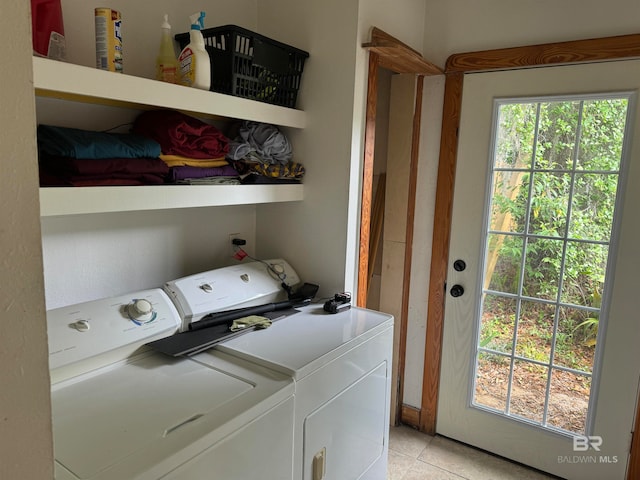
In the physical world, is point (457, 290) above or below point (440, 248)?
below

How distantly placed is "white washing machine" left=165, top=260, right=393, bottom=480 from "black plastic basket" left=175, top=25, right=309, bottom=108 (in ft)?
2.36

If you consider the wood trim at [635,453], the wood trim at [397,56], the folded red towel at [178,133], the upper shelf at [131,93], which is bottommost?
the wood trim at [635,453]

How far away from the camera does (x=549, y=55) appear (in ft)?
6.82

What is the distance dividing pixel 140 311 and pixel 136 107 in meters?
0.73

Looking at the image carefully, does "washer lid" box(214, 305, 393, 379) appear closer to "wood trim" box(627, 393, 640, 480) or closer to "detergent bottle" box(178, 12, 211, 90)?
"detergent bottle" box(178, 12, 211, 90)

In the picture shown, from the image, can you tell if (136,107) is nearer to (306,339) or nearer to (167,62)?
A: (167,62)

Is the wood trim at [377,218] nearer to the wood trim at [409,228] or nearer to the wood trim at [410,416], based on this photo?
the wood trim at [409,228]

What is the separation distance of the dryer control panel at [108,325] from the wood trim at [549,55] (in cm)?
183

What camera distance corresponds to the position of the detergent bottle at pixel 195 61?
151 cm

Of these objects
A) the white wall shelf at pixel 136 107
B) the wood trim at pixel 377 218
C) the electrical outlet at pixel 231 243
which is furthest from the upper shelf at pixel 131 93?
the wood trim at pixel 377 218

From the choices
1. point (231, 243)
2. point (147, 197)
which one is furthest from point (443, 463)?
point (147, 197)

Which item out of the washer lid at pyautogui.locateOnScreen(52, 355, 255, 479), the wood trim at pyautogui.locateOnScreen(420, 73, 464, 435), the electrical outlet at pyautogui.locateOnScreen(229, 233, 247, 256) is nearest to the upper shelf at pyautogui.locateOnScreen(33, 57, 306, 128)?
the electrical outlet at pyautogui.locateOnScreen(229, 233, 247, 256)

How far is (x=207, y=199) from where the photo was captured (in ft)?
5.41

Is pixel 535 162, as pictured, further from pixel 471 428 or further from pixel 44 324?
pixel 44 324
